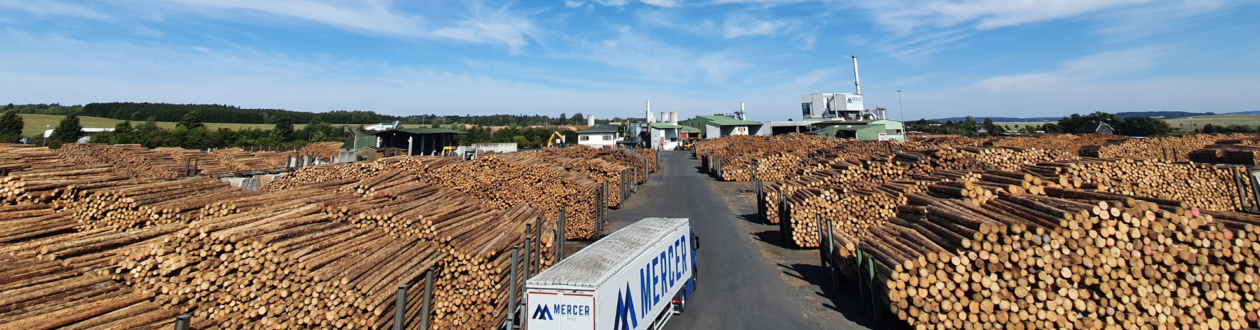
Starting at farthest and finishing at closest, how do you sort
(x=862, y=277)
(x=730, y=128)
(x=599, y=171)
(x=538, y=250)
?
(x=730, y=128) → (x=599, y=171) → (x=538, y=250) → (x=862, y=277)

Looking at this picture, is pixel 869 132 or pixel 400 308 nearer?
pixel 400 308

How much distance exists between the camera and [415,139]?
177 ft

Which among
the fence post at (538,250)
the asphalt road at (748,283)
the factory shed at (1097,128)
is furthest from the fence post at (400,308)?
the factory shed at (1097,128)

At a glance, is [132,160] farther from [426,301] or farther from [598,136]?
[598,136]

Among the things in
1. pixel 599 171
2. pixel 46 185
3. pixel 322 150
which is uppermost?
pixel 322 150

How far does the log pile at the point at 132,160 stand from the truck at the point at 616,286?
80.4ft

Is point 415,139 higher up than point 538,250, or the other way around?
point 415,139

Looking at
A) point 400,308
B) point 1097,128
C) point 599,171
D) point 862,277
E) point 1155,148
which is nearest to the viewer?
point 400,308

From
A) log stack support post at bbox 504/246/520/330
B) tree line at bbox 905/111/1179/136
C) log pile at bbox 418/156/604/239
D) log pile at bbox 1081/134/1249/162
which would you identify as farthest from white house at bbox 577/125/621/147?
log stack support post at bbox 504/246/520/330

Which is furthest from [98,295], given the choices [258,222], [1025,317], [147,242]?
[1025,317]

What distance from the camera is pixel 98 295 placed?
21.4ft

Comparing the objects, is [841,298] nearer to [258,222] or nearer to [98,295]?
[258,222]

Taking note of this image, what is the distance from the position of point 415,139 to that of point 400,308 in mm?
51013

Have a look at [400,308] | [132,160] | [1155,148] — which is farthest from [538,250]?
[1155,148]
